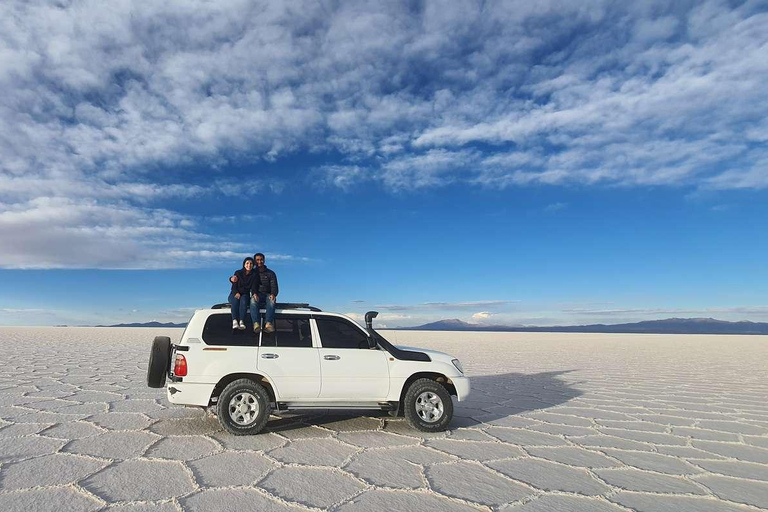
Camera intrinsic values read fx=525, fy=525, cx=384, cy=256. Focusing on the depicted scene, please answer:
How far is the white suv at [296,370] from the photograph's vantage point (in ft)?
22.2

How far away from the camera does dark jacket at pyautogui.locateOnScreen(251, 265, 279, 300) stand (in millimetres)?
7469

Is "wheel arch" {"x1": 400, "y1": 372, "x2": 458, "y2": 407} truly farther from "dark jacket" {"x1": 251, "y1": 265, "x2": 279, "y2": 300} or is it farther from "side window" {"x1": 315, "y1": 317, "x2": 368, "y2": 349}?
"dark jacket" {"x1": 251, "y1": 265, "x2": 279, "y2": 300}

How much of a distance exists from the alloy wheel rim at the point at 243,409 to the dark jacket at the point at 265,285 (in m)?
1.38

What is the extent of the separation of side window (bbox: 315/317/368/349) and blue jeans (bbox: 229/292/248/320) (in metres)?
1.01

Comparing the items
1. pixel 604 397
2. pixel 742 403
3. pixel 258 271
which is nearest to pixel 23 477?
pixel 258 271

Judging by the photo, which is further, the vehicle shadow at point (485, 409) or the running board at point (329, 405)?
the vehicle shadow at point (485, 409)

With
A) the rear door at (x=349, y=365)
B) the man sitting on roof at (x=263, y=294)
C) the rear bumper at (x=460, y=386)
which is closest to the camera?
the rear door at (x=349, y=365)

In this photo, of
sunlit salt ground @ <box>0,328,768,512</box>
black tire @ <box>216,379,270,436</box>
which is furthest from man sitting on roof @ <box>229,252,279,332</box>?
sunlit salt ground @ <box>0,328,768,512</box>

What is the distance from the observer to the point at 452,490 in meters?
4.91

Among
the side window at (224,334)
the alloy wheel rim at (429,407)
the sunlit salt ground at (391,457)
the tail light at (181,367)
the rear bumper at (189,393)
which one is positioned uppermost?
the side window at (224,334)

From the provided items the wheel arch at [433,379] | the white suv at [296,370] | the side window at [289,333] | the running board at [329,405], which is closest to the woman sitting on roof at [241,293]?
the white suv at [296,370]

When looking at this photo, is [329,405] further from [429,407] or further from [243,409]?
[429,407]

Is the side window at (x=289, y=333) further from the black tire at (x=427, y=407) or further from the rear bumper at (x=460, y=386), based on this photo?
the rear bumper at (x=460, y=386)

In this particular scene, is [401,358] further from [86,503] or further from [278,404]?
[86,503]
